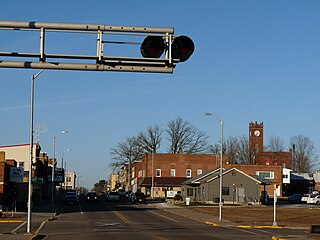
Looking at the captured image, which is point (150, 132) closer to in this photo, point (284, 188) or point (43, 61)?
point (284, 188)

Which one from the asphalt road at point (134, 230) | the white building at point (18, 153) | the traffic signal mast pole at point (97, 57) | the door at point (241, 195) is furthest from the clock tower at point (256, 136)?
the traffic signal mast pole at point (97, 57)

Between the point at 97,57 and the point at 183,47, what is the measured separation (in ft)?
6.31

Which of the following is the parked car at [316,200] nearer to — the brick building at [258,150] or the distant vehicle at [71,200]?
the distant vehicle at [71,200]

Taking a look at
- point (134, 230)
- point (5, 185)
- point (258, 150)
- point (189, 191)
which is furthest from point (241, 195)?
point (258, 150)

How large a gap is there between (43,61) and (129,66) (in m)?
1.89

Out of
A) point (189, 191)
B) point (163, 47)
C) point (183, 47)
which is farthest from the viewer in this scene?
point (189, 191)

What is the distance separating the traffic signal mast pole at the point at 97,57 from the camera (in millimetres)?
13211

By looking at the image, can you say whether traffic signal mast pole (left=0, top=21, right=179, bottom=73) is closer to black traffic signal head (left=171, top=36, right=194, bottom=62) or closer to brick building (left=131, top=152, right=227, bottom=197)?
black traffic signal head (left=171, top=36, right=194, bottom=62)

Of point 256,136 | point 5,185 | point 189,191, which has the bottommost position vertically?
point 189,191

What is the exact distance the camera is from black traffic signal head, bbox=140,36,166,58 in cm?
1329

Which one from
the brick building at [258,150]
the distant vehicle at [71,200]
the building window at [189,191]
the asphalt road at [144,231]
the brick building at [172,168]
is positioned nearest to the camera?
the asphalt road at [144,231]

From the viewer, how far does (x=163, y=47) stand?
44.0 feet

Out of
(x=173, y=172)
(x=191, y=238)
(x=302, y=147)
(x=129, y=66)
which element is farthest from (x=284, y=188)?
(x=129, y=66)

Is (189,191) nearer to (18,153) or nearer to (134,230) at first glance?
(18,153)
